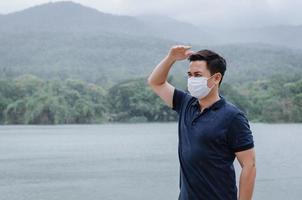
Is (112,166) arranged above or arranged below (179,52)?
below

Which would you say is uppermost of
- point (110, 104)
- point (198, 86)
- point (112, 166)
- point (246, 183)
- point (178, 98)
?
point (198, 86)

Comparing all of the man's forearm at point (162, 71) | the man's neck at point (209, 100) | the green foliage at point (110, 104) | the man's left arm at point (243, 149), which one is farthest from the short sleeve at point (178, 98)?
the green foliage at point (110, 104)

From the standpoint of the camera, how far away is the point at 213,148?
9.81ft

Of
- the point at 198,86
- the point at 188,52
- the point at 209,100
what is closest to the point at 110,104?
the point at 188,52

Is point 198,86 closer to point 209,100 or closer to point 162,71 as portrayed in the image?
point 209,100

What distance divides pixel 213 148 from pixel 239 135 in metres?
0.13

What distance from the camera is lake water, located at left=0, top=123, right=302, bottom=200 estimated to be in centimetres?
2211

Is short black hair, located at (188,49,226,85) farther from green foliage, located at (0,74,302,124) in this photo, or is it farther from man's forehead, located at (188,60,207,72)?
green foliage, located at (0,74,302,124)

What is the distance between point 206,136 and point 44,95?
69.1 metres

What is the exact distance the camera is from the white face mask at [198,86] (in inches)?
119

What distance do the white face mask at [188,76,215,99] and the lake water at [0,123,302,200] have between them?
17608 millimetres

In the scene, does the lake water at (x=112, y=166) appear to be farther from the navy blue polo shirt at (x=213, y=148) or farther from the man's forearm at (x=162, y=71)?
the navy blue polo shirt at (x=213, y=148)

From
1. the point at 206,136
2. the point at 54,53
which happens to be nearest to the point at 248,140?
the point at 206,136

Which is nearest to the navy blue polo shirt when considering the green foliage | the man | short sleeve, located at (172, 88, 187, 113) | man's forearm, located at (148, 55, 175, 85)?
the man
